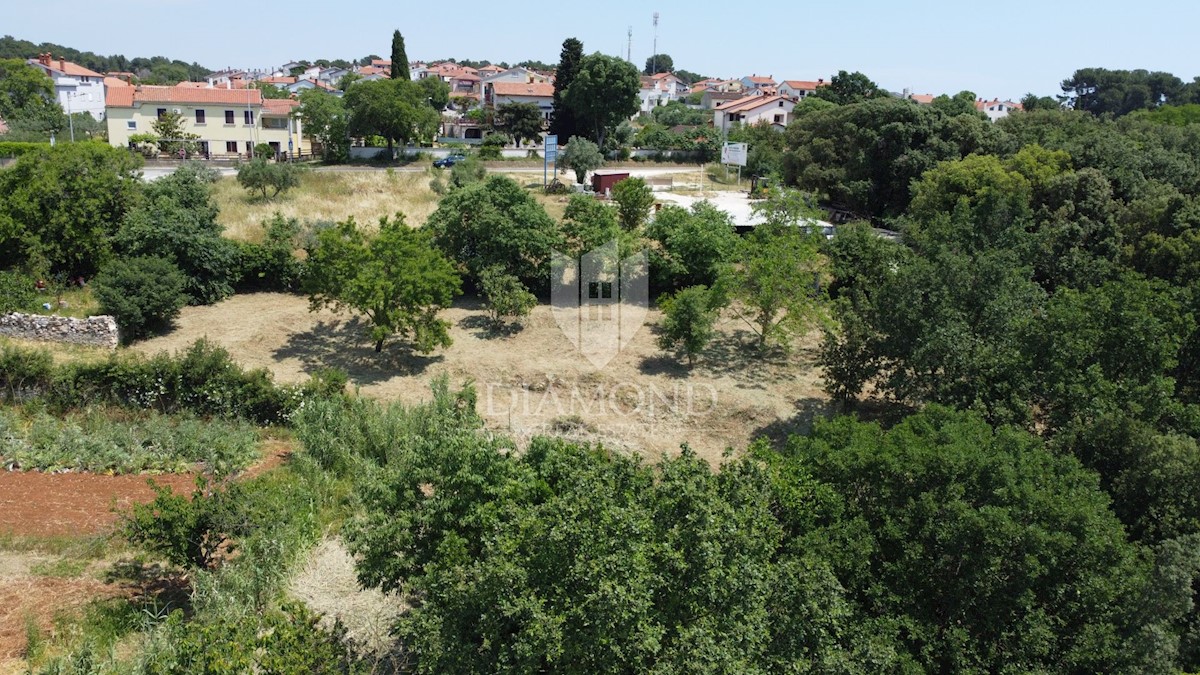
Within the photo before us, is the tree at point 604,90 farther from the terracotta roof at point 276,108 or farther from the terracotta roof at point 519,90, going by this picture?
the terracotta roof at point 519,90

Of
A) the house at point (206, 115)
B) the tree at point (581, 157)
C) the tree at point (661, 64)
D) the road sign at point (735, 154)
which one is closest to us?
the tree at point (581, 157)

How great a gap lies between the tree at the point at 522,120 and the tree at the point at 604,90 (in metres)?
5.08

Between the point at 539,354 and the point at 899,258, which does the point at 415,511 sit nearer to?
the point at 539,354

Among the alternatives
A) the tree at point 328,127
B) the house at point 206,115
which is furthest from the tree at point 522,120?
the house at point 206,115

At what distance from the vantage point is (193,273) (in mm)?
25750

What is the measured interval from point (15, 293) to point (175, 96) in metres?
32.9

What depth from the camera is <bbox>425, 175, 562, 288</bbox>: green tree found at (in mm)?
25125

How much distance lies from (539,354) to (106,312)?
1210cm

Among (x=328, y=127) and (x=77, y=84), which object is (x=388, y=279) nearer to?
(x=328, y=127)

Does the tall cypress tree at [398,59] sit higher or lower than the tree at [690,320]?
higher

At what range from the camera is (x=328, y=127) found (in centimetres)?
4916

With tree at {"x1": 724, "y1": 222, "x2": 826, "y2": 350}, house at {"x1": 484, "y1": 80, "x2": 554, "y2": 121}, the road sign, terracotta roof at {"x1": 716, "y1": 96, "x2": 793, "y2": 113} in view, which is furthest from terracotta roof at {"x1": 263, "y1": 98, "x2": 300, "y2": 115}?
terracotta roof at {"x1": 716, "y1": 96, "x2": 793, "y2": 113}

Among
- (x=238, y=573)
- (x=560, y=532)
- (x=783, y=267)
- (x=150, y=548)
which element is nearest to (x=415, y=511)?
(x=560, y=532)

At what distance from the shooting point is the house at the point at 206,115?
51.0 meters
